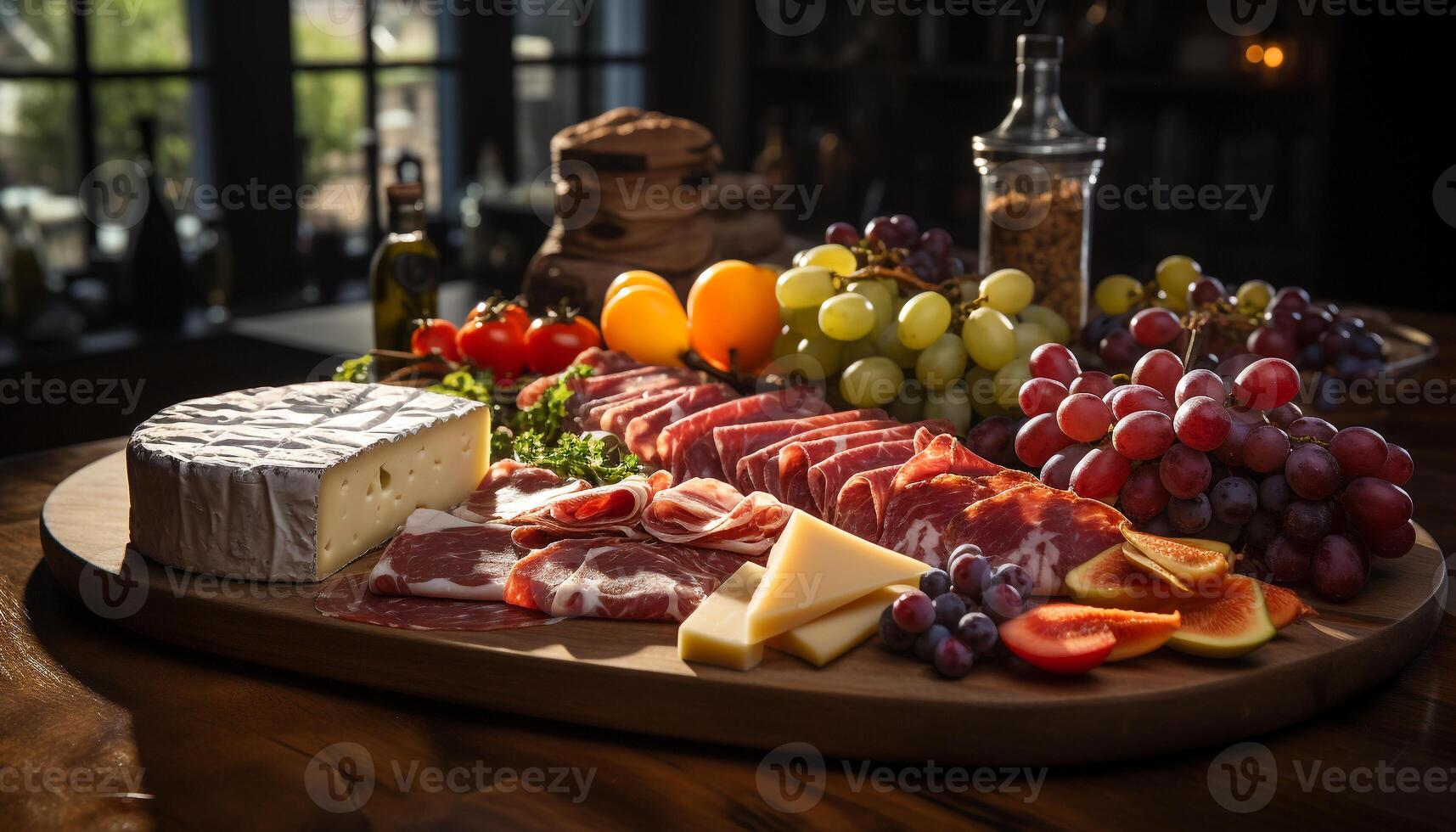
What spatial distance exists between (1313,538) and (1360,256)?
2.24 m

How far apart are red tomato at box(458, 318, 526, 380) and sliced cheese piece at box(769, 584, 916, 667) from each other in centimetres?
82

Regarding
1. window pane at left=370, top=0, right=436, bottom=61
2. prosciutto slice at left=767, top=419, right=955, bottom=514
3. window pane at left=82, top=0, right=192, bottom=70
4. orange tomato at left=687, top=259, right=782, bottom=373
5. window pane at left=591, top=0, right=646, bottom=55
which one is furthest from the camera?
window pane at left=591, top=0, right=646, bottom=55

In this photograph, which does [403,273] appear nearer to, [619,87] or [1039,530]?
[1039,530]

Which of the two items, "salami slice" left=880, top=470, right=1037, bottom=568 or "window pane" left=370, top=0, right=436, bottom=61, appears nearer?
"salami slice" left=880, top=470, right=1037, bottom=568

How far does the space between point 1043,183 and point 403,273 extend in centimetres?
88

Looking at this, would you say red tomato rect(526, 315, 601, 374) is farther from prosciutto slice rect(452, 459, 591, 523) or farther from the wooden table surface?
the wooden table surface

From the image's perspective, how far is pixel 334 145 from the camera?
12.1ft

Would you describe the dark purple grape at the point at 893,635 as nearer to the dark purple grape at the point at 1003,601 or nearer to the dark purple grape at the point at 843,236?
the dark purple grape at the point at 1003,601

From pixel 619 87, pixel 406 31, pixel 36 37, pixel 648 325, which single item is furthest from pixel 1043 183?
pixel 619 87

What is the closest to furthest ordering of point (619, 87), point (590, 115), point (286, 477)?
point (286, 477) → point (590, 115) → point (619, 87)

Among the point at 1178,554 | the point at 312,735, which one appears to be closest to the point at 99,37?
the point at 312,735

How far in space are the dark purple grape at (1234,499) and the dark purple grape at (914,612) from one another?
0.31 m

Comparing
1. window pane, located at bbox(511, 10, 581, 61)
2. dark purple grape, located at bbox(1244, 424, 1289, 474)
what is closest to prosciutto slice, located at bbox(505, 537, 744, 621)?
dark purple grape, located at bbox(1244, 424, 1289, 474)

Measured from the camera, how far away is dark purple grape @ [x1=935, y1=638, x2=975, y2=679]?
38.0 inches
